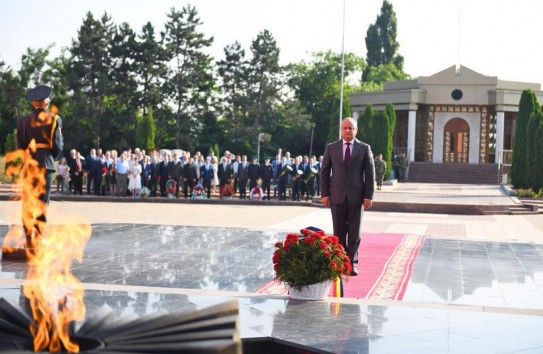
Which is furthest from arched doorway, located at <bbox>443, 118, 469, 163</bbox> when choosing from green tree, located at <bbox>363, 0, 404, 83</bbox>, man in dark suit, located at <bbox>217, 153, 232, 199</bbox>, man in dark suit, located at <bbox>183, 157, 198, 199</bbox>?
green tree, located at <bbox>363, 0, 404, 83</bbox>

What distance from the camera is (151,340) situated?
11.0ft

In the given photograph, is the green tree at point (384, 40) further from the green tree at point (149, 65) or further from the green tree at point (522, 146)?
the green tree at point (522, 146)

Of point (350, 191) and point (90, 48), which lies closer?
point (350, 191)

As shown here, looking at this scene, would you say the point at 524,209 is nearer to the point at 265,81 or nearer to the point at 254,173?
the point at 254,173

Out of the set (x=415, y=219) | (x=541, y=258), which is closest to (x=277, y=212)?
(x=415, y=219)

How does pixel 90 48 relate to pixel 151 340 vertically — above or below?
above

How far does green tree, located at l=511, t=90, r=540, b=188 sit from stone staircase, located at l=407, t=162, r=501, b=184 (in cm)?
775

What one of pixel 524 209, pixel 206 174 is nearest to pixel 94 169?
pixel 206 174

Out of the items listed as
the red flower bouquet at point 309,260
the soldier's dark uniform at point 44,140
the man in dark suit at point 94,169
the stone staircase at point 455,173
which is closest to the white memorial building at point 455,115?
the stone staircase at point 455,173

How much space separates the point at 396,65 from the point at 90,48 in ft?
148

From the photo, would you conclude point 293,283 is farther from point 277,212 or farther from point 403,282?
point 277,212

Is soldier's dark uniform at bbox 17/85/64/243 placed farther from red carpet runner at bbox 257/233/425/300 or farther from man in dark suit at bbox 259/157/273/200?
man in dark suit at bbox 259/157/273/200

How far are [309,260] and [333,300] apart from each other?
45 cm

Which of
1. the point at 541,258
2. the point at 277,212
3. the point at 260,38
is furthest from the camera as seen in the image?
the point at 260,38
